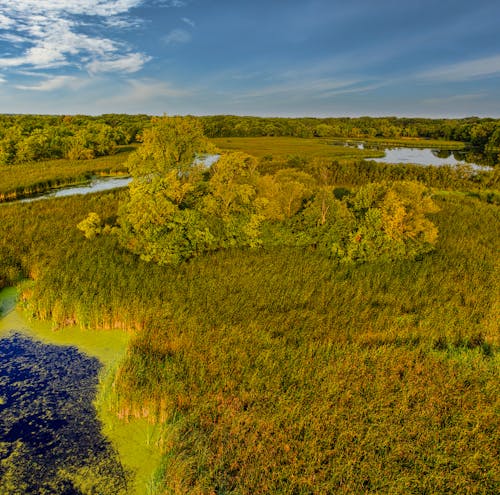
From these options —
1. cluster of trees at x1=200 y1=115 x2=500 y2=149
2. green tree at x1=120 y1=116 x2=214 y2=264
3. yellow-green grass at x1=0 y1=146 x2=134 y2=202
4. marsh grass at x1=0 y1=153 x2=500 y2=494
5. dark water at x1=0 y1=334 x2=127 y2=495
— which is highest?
cluster of trees at x1=200 y1=115 x2=500 y2=149

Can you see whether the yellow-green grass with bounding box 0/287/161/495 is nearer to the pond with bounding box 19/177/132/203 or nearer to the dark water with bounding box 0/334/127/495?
the dark water with bounding box 0/334/127/495

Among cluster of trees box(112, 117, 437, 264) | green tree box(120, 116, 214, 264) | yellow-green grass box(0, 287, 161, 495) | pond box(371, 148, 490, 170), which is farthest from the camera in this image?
pond box(371, 148, 490, 170)

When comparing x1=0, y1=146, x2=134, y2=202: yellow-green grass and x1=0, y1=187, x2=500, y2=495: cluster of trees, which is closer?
x1=0, y1=187, x2=500, y2=495: cluster of trees

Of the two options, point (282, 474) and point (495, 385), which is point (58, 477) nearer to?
point (282, 474)

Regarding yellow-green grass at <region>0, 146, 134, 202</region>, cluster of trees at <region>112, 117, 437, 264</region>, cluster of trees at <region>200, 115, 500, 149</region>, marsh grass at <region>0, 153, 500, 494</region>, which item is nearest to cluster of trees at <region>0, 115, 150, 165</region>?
yellow-green grass at <region>0, 146, 134, 202</region>

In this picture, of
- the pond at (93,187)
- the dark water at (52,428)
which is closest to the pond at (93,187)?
the pond at (93,187)

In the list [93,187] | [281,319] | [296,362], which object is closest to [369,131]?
[93,187]

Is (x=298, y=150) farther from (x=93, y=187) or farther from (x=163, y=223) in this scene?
(x=163, y=223)
